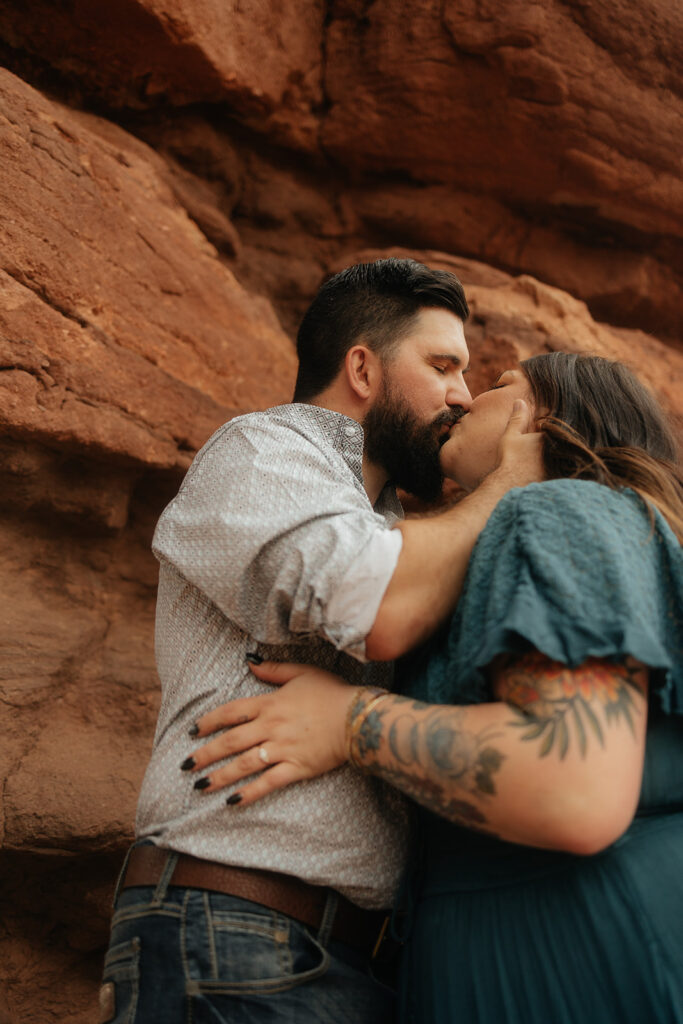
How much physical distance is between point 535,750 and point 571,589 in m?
0.27

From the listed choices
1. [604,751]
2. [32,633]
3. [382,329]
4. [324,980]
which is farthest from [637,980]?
[32,633]

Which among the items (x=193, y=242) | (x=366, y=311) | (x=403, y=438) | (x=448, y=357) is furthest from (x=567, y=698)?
(x=193, y=242)

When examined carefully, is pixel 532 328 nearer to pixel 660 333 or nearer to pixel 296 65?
A: pixel 660 333

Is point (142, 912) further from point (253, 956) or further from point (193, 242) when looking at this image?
point (193, 242)

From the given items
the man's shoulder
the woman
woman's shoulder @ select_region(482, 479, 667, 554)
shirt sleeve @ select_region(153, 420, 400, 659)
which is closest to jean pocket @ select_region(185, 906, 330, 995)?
the woman

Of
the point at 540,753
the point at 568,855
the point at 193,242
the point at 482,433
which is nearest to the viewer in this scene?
the point at 540,753

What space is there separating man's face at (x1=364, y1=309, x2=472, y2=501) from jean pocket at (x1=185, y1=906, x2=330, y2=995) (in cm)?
136

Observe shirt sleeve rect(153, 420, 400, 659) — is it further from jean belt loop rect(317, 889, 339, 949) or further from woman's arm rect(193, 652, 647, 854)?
jean belt loop rect(317, 889, 339, 949)

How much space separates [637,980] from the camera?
1230 millimetres

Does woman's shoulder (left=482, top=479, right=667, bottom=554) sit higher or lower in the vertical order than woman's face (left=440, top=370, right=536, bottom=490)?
higher

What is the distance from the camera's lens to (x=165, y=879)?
153cm

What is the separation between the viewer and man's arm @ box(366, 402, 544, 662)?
148 cm

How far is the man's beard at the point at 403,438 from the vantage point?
2377mm

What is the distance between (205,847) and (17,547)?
1689 millimetres
